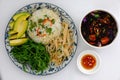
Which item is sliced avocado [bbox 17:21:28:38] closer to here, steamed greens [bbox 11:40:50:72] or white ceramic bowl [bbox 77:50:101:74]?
steamed greens [bbox 11:40:50:72]

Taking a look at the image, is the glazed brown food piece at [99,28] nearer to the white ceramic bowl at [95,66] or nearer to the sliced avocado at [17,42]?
the white ceramic bowl at [95,66]

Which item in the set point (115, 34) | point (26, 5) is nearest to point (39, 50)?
point (26, 5)

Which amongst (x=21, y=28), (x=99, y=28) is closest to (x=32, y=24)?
(x=21, y=28)

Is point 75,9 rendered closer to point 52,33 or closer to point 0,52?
point 52,33

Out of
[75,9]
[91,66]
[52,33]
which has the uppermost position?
[75,9]

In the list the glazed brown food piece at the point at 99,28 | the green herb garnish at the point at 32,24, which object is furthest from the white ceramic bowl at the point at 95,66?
the green herb garnish at the point at 32,24

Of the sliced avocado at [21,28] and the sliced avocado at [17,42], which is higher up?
the sliced avocado at [21,28]

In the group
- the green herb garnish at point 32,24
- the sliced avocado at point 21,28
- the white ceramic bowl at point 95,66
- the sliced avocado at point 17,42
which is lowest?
the white ceramic bowl at point 95,66
